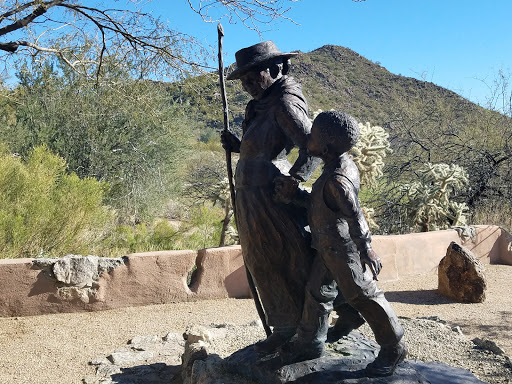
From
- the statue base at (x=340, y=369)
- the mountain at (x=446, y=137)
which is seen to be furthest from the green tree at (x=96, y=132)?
the statue base at (x=340, y=369)

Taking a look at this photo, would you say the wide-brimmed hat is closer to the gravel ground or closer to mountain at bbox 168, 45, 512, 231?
the gravel ground

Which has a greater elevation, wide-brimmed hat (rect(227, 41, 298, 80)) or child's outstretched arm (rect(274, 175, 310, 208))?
wide-brimmed hat (rect(227, 41, 298, 80))

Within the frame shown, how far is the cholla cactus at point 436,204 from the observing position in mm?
9062

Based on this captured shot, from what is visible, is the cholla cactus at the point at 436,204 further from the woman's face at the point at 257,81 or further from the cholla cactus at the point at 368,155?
the woman's face at the point at 257,81

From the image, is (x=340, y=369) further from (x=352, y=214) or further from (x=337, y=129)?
(x=337, y=129)

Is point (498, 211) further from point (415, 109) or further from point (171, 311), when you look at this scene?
point (171, 311)

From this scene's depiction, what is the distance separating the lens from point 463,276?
620cm

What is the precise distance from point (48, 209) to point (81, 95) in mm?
5816

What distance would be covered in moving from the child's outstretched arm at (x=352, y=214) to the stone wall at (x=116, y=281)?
12.2 ft

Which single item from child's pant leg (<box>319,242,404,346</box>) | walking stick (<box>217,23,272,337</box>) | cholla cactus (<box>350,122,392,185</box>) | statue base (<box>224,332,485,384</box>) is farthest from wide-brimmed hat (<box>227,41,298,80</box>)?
cholla cactus (<box>350,122,392,185</box>)

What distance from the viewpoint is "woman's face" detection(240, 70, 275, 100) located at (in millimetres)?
2873

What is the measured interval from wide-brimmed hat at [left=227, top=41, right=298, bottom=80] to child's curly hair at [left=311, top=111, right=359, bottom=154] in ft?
1.79

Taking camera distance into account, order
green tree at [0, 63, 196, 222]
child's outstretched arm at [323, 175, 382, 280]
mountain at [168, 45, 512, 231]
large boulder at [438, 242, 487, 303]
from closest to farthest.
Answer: child's outstretched arm at [323, 175, 382, 280], large boulder at [438, 242, 487, 303], mountain at [168, 45, 512, 231], green tree at [0, 63, 196, 222]

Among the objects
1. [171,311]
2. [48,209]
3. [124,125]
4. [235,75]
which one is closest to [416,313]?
[171,311]
